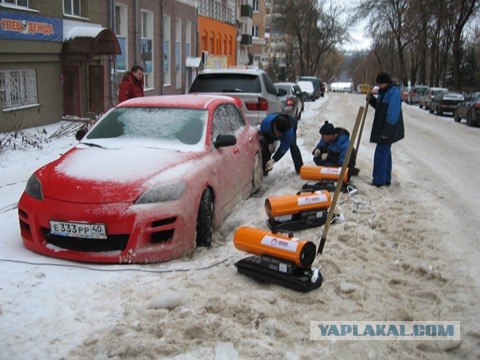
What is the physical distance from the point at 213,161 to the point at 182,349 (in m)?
2.63

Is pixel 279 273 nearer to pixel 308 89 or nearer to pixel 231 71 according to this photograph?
pixel 231 71

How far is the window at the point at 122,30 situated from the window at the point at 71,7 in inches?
133

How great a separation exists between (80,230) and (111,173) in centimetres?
62

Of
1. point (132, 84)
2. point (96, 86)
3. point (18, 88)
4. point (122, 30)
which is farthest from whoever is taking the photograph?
point (122, 30)

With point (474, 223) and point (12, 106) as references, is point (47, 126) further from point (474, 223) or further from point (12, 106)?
point (474, 223)

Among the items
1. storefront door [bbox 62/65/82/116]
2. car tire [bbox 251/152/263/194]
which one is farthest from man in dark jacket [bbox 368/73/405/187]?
storefront door [bbox 62/65/82/116]

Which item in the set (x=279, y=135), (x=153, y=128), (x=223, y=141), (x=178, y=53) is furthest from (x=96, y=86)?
(x=223, y=141)

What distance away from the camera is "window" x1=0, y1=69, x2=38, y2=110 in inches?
519

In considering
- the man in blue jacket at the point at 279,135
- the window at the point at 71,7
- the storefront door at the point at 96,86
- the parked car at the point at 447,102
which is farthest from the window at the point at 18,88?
the parked car at the point at 447,102

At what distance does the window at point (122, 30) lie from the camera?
20578 mm

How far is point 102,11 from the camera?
18500mm

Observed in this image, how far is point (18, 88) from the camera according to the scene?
549 inches

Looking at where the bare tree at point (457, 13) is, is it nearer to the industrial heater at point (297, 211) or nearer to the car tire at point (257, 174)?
the car tire at point (257, 174)
